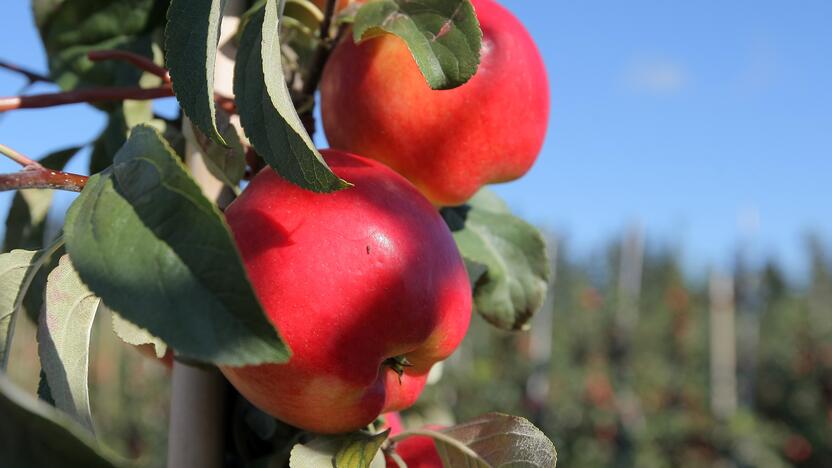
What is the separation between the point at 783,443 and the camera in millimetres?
5984

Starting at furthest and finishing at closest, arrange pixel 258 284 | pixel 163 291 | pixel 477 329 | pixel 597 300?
pixel 477 329, pixel 597 300, pixel 258 284, pixel 163 291

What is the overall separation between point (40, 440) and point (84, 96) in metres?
0.34

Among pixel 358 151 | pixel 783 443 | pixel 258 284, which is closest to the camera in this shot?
→ pixel 258 284

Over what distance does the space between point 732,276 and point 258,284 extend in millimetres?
8909

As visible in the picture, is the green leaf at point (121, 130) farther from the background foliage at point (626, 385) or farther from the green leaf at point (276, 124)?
the background foliage at point (626, 385)

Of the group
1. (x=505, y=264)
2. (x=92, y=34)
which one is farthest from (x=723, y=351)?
(x=92, y=34)

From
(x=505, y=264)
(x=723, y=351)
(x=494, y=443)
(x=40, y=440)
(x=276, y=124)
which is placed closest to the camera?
(x=40, y=440)

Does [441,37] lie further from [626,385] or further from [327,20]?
[626,385]

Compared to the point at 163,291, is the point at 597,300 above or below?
below

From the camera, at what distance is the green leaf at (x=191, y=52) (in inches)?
14.2

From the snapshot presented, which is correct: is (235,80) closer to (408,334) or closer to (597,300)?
(408,334)

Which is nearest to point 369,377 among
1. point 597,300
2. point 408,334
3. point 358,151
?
point 408,334

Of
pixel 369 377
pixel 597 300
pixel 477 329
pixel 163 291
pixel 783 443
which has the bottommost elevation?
pixel 477 329

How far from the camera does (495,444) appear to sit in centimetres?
46
